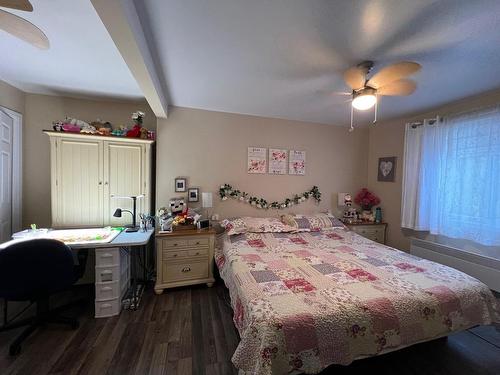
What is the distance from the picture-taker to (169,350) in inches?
68.4

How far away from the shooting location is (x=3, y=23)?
1.17 m

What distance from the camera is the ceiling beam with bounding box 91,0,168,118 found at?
3.39ft

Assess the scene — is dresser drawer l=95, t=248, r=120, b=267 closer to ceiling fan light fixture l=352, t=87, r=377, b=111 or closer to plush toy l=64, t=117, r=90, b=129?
plush toy l=64, t=117, r=90, b=129

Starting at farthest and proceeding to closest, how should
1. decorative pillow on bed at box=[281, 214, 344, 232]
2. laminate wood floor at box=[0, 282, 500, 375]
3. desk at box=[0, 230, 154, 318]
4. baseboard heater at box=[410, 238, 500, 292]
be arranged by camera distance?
decorative pillow on bed at box=[281, 214, 344, 232], baseboard heater at box=[410, 238, 500, 292], desk at box=[0, 230, 154, 318], laminate wood floor at box=[0, 282, 500, 375]

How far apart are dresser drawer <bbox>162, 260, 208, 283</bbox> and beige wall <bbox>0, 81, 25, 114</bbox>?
256 centimetres

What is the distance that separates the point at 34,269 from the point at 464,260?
4403 millimetres

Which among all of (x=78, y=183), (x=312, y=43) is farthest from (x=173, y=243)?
(x=312, y=43)

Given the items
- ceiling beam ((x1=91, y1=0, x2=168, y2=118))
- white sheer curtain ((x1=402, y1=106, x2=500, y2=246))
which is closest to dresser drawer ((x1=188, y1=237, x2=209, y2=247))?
ceiling beam ((x1=91, y1=0, x2=168, y2=118))

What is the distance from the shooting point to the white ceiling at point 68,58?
139cm

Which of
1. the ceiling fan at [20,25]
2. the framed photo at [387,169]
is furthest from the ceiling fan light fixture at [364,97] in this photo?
the ceiling fan at [20,25]

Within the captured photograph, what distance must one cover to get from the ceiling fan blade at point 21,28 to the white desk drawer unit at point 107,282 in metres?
1.77

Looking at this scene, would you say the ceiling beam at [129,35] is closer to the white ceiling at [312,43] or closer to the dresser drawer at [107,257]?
the white ceiling at [312,43]

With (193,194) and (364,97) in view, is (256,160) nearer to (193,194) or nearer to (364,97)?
(193,194)

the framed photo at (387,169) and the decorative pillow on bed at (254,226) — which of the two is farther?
the framed photo at (387,169)
